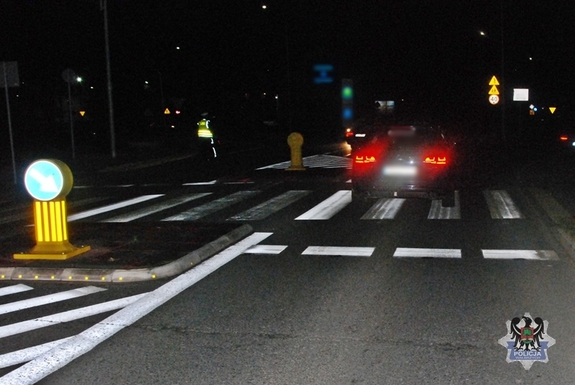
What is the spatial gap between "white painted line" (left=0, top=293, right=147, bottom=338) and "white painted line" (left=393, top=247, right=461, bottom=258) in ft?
11.7

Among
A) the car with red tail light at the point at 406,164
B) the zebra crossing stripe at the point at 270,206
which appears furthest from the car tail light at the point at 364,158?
the zebra crossing stripe at the point at 270,206

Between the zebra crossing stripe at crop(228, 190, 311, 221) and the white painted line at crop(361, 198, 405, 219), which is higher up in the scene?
the zebra crossing stripe at crop(228, 190, 311, 221)

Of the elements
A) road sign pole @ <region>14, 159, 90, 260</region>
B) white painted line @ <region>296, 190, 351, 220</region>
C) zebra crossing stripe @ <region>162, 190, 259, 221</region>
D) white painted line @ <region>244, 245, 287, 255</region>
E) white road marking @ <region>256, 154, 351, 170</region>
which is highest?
road sign pole @ <region>14, 159, 90, 260</region>

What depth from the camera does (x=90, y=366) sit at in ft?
18.8

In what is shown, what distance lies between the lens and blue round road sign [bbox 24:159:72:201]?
30.9ft

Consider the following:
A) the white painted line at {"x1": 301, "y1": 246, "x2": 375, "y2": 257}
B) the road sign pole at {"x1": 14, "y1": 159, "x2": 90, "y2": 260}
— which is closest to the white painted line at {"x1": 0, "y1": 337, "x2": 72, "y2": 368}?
the road sign pole at {"x1": 14, "y1": 159, "x2": 90, "y2": 260}

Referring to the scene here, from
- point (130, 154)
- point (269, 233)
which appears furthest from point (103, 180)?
point (269, 233)

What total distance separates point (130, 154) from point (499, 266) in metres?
24.7

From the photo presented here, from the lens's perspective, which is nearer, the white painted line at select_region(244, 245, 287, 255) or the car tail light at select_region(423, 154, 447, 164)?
the white painted line at select_region(244, 245, 287, 255)

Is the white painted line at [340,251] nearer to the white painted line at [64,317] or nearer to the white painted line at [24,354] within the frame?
the white painted line at [64,317]

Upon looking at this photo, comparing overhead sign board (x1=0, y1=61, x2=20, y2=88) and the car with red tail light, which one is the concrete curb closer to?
the car with red tail light


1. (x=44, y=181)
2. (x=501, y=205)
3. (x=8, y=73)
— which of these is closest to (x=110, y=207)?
(x=44, y=181)

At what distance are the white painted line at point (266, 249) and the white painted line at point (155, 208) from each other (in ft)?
11.1

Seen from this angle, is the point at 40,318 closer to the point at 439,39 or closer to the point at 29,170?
the point at 29,170
